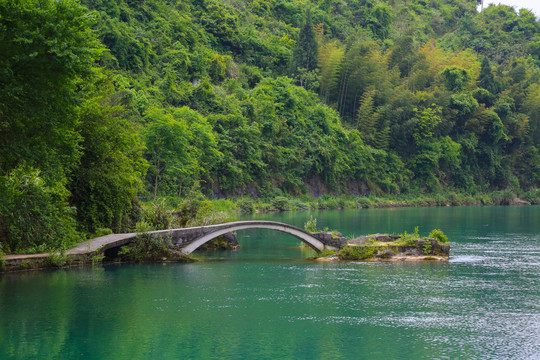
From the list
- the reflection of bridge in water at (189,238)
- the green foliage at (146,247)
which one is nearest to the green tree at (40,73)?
the reflection of bridge in water at (189,238)

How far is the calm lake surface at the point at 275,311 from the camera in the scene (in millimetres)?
16172

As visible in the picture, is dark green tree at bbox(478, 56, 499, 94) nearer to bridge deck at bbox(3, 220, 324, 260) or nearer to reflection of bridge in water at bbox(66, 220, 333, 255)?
reflection of bridge in water at bbox(66, 220, 333, 255)

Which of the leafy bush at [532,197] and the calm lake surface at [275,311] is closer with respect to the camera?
the calm lake surface at [275,311]

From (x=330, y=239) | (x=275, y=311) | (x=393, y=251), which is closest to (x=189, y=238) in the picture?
(x=330, y=239)

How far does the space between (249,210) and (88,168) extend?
1424 inches

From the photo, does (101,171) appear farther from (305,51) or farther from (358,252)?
(305,51)

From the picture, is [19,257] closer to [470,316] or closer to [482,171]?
[470,316]

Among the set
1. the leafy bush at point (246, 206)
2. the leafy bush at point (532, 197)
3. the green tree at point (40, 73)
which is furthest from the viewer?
the leafy bush at point (532, 197)

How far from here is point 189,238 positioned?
97.6 ft

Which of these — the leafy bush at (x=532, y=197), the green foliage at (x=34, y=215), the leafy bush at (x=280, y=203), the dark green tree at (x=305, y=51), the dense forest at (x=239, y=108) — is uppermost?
the dark green tree at (x=305, y=51)

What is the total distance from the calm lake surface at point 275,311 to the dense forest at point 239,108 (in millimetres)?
3915

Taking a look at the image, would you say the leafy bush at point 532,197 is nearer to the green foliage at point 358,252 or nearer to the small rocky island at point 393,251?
the small rocky island at point 393,251

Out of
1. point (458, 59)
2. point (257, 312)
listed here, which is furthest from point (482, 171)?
point (257, 312)

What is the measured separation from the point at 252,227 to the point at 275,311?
10832 mm
